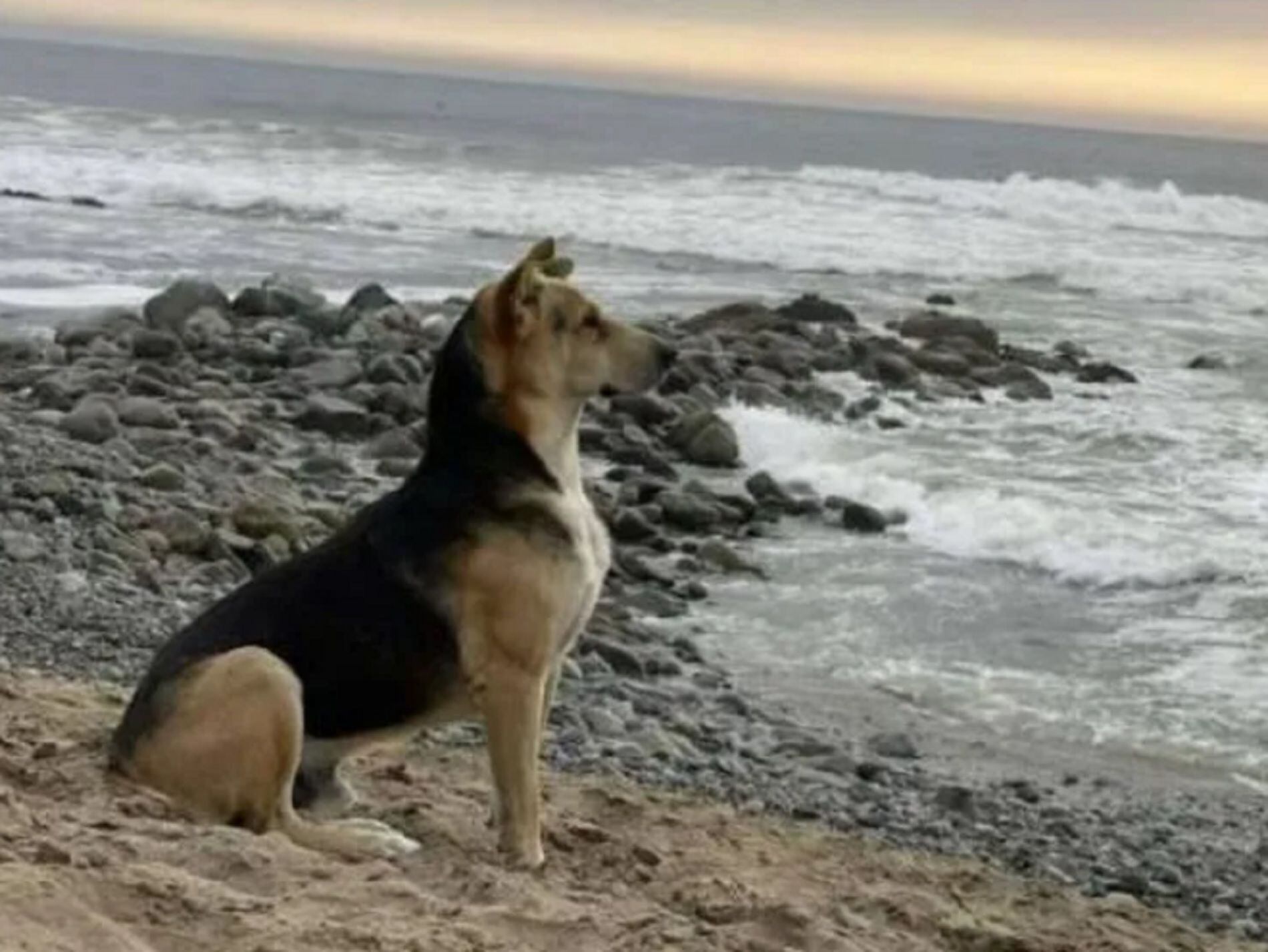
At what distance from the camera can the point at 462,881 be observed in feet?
18.8

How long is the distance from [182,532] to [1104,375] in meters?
13.6

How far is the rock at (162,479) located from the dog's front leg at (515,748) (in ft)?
21.8

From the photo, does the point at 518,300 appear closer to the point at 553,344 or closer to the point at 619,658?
the point at 553,344

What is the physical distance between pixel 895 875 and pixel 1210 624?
5.56 meters

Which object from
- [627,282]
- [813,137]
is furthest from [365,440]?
[813,137]

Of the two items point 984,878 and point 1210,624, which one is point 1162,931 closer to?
point 984,878

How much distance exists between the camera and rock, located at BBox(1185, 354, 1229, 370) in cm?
2417

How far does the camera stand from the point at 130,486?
1219cm

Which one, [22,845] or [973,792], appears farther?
[973,792]

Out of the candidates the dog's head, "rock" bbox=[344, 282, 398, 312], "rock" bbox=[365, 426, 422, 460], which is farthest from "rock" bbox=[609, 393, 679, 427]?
the dog's head

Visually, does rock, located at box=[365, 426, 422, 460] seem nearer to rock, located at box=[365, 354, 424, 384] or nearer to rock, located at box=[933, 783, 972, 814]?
rock, located at box=[365, 354, 424, 384]

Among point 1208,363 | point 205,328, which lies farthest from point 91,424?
point 1208,363

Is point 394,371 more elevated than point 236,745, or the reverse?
point 236,745

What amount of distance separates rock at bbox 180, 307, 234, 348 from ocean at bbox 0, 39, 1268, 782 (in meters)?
2.33
